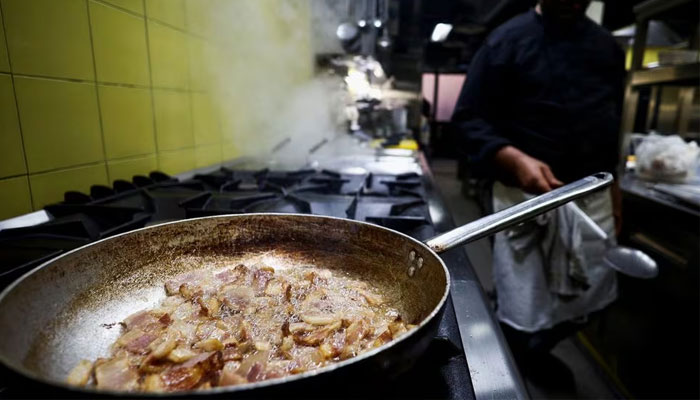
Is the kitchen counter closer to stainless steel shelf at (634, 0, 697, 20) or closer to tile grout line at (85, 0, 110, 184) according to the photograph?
stainless steel shelf at (634, 0, 697, 20)

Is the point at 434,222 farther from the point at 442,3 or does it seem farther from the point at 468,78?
the point at 442,3

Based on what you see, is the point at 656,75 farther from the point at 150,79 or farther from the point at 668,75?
the point at 150,79

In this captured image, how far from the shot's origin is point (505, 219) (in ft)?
2.27

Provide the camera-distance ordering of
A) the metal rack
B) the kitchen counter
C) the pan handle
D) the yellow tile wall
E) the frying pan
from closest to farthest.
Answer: the frying pan, the pan handle, the yellow tile wall, the kitchen counter, the metal rack

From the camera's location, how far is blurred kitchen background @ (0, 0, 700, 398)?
1.08 m

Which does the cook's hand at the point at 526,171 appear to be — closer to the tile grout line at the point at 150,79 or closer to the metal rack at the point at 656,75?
the metal rack at the point at 656,75

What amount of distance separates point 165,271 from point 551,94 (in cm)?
166

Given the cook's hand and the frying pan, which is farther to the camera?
the cook's hand

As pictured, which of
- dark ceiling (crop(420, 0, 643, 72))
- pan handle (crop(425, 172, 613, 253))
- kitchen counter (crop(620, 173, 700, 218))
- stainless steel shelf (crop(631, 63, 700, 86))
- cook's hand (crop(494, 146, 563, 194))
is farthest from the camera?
dark ceiling (crop(420, 0, 643, 72))

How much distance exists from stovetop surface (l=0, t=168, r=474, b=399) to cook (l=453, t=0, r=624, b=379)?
450 mm

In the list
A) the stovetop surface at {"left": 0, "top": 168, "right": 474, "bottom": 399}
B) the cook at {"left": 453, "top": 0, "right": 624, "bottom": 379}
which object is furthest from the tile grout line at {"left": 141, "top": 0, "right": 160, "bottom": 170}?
the cook at {"left": 453, "top": 0, "right": 624, "bottom": 379}

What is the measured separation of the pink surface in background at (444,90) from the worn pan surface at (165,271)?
11.9 m

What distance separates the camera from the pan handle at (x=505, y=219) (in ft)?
2.21

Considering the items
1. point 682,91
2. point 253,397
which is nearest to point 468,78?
point 253,397
